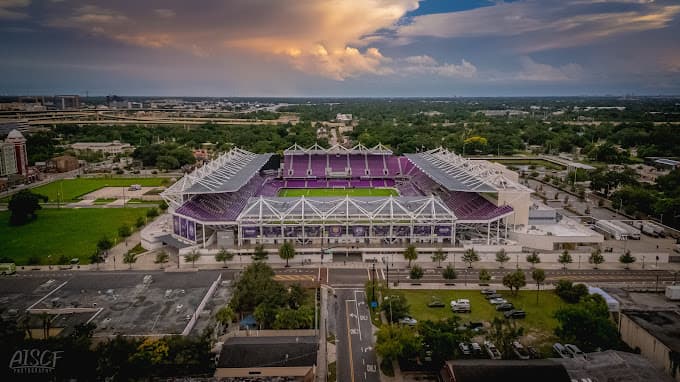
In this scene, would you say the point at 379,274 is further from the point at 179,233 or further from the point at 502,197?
the point at 179,233

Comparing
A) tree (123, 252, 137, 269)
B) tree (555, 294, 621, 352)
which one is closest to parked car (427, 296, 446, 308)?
tree (555, 294, 621, 352)

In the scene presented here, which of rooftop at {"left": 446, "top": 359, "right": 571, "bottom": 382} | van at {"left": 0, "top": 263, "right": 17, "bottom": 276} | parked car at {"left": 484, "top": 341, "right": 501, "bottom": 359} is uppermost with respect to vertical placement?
rooftop at {"left": 446, "top": 359, "right": 571, "bottom": 382}

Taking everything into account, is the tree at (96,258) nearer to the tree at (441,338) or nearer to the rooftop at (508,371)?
the tree at (441,338)

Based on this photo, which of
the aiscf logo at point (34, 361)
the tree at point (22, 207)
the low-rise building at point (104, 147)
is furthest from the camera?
the low-rise building at point (104, 147)

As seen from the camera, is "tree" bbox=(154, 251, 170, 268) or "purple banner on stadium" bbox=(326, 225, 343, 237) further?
"purple banner on stadium" bbox=(326, 225, 343, 237)

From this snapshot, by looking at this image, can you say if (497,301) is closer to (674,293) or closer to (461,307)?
(461,307)

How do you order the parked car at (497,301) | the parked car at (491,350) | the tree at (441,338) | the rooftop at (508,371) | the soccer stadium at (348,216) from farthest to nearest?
the soccer stadium at (348,216), the parked car at (497,301), the parked car at (491,350), the tree at (441,338), the rooftop at (508,371)

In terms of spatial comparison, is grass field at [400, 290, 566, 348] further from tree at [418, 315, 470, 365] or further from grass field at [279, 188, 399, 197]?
grass field at [279, 188, 399, 197]

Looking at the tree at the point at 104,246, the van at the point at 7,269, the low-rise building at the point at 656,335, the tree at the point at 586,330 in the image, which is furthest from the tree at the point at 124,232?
the low-rise building at the point at 656,335
